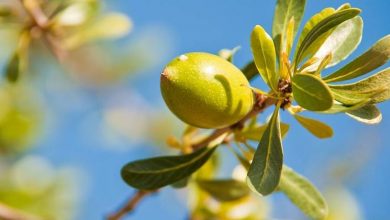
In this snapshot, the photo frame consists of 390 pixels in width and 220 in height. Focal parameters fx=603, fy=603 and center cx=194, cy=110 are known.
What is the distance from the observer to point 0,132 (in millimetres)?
4113

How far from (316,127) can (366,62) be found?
0.26m

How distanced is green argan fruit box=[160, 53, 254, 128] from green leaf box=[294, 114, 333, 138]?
0.27 m

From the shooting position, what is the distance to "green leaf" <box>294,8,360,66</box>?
5.13 feet

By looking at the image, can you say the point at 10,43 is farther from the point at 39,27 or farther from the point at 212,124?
the point at 212,124

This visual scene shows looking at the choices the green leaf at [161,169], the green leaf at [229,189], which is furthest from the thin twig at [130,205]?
the green leaf at [161,169]

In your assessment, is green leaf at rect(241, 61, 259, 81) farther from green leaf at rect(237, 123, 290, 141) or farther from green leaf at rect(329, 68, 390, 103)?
green leaf at rect(329, 68, 390, 103)

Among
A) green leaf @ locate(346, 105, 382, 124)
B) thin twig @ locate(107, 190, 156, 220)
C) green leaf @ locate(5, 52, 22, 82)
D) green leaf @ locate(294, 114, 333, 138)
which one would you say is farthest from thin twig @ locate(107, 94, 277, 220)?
green leaf @ locate(5, 52, 22, 82)

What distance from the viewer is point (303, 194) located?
1.91 m

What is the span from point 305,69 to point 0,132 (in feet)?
9.50

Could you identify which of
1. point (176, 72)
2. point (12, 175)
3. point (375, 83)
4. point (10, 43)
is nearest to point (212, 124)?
point (176, 72)

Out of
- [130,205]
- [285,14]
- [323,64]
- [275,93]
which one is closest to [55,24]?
[130,205]

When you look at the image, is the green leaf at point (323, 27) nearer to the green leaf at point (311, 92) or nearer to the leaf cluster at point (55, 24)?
the green leaf at point (311, 92)

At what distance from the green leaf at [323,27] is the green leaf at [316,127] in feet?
0.67

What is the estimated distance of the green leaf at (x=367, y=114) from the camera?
1.62m
